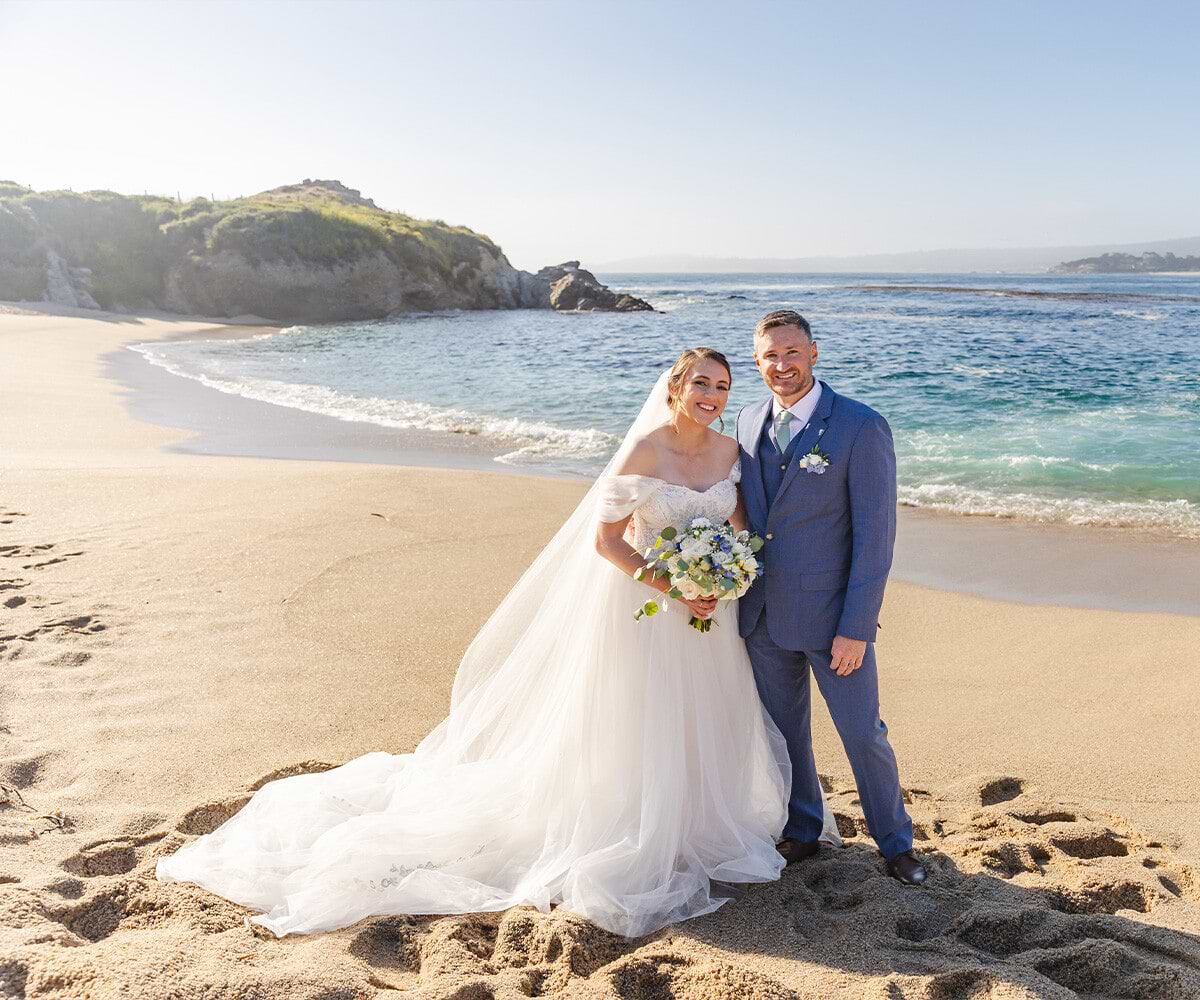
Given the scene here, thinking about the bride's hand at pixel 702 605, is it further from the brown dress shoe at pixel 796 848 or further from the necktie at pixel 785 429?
the brown dress shoe at pixel 796 848

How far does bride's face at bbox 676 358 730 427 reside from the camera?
11.8ft

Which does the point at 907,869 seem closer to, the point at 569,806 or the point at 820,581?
the point at 820,581

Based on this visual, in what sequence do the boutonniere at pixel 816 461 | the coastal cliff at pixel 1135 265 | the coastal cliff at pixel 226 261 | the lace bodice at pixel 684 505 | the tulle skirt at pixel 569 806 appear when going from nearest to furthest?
the tulle skirt at pixel 569 806 < the boutonniere at pixel 816 461 < the lace bodice at pixel 684 505 < the coastal cliff at pixel 226 261 < the coastal cliff at pixel 1135 265

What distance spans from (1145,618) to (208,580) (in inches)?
266

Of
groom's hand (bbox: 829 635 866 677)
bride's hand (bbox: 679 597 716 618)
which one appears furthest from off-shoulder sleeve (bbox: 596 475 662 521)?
groom's hand (bbox: 829 635 866 677)

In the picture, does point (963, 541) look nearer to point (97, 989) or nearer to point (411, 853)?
point (411, 853)

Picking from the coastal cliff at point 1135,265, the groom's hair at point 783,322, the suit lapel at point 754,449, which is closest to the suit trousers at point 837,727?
the suit lapel at point 754,449

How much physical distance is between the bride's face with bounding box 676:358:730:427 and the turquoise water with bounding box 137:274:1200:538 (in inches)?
271

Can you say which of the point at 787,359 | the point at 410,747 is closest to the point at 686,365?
the point at 787,359

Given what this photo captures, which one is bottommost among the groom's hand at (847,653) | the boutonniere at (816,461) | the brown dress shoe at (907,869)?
the brown dress shoe at (907,869)

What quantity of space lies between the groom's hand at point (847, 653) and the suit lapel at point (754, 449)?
2.01 ft

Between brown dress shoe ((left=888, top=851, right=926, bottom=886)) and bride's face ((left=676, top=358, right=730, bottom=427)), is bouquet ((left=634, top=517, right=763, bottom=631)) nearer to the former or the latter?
bride's face ((left=676, top=358, right=730, bottom=427))

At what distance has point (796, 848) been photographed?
377 centimetres

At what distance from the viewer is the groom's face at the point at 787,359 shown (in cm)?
349
